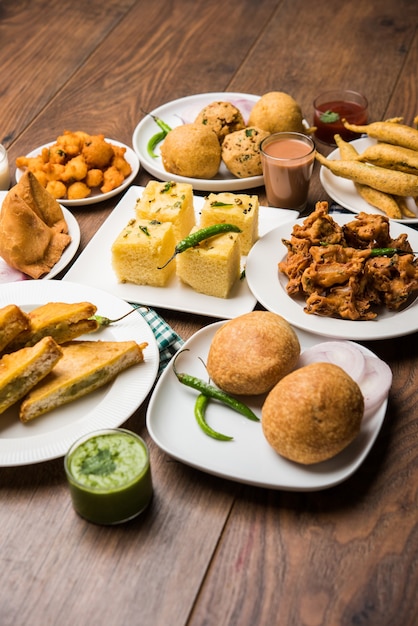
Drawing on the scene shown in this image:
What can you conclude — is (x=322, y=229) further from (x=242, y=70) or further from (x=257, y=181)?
(x=242, y=70)

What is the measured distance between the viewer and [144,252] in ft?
9.20

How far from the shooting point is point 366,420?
7.14 ft

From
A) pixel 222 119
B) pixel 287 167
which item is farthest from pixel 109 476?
pixel 222 119

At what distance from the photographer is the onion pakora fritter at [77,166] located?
338 centimetres

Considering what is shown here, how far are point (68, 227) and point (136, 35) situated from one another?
2.14m

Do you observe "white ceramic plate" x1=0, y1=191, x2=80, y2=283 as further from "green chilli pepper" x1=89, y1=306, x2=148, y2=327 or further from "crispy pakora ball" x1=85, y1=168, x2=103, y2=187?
"green chilli pepper" x1=89, y1=306, x2=148, y2=327

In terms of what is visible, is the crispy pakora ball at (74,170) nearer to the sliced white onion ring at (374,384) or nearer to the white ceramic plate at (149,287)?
the white ceramic plate at (149,287)

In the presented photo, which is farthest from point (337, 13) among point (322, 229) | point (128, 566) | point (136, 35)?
point (128, 566)

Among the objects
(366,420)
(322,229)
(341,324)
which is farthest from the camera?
(322,229)

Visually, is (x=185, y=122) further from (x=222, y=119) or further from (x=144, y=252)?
(x=144, y=252)

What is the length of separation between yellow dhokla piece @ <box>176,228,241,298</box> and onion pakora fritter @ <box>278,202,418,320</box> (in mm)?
211

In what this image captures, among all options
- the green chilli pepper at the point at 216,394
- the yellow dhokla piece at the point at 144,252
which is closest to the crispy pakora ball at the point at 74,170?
the yellow dhokla piece at the point at 144,252

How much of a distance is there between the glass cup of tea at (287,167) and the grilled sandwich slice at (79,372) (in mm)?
1172

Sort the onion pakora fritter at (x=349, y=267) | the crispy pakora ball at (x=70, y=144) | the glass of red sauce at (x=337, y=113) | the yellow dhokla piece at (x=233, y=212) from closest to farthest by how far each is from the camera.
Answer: the onion pakora fritter at (x=349, y=267)
the yellow dhokla piece at (x=233, y=212)
the crispy pakora ball at (x=70, y=144)
the glass of red sauce at (x=337, y=113)
